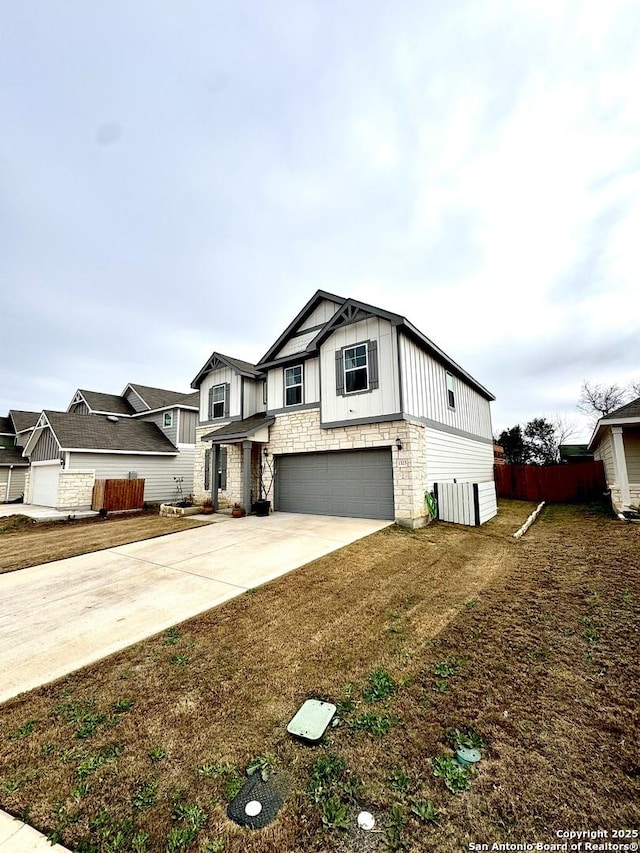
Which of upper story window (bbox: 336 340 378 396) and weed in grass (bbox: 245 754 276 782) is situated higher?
upper story window (bbox: 336 340 378 396)

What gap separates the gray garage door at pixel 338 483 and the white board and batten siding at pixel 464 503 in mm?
1704

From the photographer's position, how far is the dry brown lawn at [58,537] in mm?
7785

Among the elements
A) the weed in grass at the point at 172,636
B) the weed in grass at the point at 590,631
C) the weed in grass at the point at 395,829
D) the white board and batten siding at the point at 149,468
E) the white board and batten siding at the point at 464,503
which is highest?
the white board and batten siding at the point at 149,468

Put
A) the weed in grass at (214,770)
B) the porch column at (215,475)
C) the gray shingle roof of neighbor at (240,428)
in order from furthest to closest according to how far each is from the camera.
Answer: the porch column at (215,475), the gray shingle roof of neighbor at (240,428), the weed in grass at (214,770)

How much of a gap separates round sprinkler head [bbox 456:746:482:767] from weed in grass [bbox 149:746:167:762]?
77.1 inches

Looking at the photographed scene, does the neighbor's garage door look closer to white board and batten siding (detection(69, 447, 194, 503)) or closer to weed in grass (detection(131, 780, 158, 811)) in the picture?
white board and batten siding (detection(69, 447, 194, 503))

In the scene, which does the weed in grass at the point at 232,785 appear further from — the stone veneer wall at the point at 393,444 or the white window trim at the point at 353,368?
the white window trim at the point at 353,368

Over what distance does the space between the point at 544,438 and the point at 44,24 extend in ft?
121

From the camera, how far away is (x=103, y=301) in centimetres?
1873

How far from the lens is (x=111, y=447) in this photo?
691 inches

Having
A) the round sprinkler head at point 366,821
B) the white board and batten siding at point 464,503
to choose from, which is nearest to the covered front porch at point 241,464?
the white board and batten siding at point 464,503

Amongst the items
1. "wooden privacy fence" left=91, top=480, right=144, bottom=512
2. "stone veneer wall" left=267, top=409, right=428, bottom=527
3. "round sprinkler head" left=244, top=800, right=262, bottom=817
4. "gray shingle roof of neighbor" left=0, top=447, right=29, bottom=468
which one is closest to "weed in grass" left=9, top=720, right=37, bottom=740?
"round sprinkler head" left=244, top=800, right=262, bottom=817

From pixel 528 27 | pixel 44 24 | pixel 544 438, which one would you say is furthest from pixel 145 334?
Result: pixel 544 438

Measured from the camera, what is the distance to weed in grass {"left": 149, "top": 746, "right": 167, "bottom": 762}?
2.25m
